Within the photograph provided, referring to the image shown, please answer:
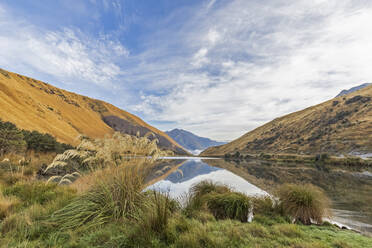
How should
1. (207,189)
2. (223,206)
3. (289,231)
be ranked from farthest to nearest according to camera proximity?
1. (207,189)
2. (223,206)
3. (289,231)

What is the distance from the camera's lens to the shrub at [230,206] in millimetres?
5637

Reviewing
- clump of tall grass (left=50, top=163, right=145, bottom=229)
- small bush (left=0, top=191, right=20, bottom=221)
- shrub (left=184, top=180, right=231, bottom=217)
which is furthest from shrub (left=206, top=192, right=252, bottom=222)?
small bush (left=0, top=191, right=20, bottom=221)

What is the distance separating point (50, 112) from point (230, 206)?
8721 centimetres

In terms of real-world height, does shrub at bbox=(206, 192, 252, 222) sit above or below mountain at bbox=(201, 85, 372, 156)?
below

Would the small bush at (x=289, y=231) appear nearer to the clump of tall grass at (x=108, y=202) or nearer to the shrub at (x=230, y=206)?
the shrub at (x=230, y=206)

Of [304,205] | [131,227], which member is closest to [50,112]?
[131,227]

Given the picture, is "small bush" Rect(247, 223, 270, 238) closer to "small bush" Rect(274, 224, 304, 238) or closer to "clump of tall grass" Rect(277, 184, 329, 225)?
"small bush" Rect(274, 224, 304, 238)

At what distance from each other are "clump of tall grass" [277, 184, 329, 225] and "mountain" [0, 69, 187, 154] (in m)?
4.38

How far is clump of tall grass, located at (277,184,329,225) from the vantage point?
570 centimetres

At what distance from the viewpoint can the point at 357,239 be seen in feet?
13.9

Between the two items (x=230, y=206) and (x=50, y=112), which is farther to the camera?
(x=50, y=112)

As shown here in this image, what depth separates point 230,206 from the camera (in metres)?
5.75

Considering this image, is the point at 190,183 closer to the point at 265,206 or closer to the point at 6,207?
the point at 265,206

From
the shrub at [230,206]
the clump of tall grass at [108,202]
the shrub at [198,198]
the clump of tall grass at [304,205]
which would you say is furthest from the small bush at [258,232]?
the clump of tall grass at [108,202]
